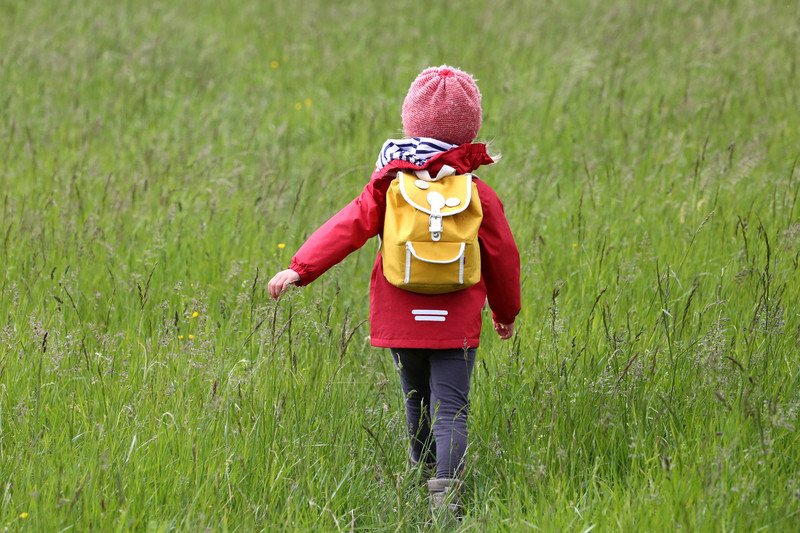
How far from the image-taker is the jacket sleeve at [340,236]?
102 inches

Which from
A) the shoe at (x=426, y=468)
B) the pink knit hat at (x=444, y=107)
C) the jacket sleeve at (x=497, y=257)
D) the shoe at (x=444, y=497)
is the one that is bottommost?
the shoe at (x=426, y=468)

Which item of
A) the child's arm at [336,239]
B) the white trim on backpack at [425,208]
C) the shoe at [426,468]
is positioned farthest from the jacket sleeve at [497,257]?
the shoe at [426,468]

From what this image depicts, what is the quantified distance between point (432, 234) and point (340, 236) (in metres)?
0.32

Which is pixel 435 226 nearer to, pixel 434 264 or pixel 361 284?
pixel 434 264

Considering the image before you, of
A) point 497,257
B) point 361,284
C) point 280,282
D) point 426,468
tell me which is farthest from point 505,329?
point 361,284

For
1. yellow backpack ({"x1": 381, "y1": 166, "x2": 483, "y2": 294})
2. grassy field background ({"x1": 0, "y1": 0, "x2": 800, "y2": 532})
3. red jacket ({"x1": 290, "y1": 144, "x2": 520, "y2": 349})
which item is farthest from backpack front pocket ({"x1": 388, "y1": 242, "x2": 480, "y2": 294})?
grassy field background ({"x1": 0, "y1": 0, "x2": 800, "y2": 532})

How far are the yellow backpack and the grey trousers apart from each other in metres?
0.28

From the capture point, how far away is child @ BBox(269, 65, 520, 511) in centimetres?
263

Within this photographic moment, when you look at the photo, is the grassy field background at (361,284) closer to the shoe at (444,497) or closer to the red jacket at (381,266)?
the shoe at (444,497)

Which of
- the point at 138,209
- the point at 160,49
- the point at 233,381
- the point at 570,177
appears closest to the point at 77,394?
the point at 233,381

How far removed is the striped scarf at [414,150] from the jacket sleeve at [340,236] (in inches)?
4.3

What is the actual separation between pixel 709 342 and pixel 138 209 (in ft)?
10.6

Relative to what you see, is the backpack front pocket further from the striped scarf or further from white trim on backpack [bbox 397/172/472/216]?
the striped scarf

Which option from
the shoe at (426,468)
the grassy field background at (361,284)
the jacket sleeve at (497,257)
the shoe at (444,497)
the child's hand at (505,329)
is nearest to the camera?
the grassy field background at (361,284)
